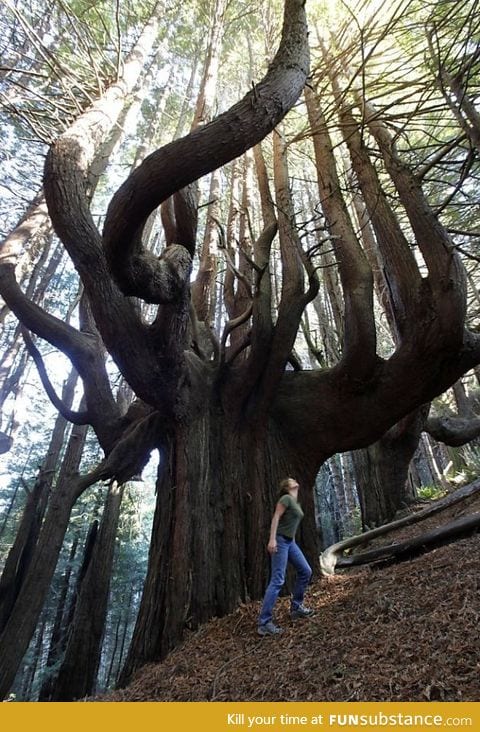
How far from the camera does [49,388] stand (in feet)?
14.9

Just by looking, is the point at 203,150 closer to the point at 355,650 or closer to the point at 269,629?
the point at 355,650

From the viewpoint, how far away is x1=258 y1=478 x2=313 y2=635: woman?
9.02 feet

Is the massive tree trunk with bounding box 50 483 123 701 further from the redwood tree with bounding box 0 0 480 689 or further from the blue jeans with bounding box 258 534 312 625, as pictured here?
the blue jeans with bounding box 258 534 312 625

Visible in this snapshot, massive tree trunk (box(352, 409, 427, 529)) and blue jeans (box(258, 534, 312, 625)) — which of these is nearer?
blue jeans (box(258, 534, 312, 625))

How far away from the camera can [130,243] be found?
2.46 metres

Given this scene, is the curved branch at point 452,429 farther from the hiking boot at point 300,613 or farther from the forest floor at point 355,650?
the hiking boot at point 300,613

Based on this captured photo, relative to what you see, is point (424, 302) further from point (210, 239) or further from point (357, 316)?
point (210, 239)

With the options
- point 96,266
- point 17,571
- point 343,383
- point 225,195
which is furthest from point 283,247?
point 17,571

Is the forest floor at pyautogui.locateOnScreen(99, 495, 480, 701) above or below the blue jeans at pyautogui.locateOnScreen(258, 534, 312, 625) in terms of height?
below

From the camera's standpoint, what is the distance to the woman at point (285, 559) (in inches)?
108

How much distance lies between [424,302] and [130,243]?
8.39 ft

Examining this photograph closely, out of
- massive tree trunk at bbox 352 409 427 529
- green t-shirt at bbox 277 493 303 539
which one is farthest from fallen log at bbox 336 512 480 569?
massive tree trunk at bbox 352 409 427 529

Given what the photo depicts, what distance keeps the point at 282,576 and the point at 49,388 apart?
3.31 m

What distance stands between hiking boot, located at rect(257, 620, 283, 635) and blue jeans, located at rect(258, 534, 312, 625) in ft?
0.08
